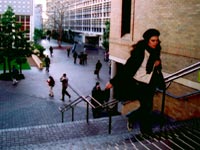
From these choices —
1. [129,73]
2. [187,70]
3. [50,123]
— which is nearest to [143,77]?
[129,73]

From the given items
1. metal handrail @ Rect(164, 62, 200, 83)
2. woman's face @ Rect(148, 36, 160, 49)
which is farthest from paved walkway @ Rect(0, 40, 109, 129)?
woman's face @ Rect(148, 36, 160, 49)

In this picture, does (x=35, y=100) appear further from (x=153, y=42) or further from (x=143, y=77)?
(x=153, y=42)

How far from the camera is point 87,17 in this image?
3366 inches

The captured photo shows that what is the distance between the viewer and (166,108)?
1121 cm

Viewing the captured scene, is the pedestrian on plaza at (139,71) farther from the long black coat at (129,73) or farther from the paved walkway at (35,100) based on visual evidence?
the paved walkway at (35,100)

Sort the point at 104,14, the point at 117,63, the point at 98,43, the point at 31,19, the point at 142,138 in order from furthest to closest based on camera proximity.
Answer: the point at 98,43
the point at 104,14
the point at 31,19
the point at 117,63
the point at 142,138

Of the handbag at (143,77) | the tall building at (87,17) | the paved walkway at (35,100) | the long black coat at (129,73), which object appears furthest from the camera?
the tall building at (87,17)

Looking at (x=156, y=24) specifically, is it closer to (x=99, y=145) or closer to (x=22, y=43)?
(x=99, y=145)

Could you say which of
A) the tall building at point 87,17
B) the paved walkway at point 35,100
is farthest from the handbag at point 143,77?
the tall building at point 87,17

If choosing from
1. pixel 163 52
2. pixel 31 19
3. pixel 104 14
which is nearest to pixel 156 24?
pixel 163 52

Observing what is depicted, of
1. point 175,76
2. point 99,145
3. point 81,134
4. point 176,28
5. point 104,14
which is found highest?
point 104,14

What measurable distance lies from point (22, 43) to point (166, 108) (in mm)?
19110

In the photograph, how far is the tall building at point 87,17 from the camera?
71.5 m

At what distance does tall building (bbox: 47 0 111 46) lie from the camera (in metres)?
71.5
